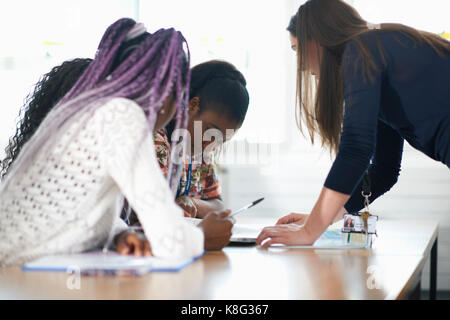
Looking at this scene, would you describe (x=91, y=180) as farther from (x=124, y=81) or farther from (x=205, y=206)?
(x=205, y=206)

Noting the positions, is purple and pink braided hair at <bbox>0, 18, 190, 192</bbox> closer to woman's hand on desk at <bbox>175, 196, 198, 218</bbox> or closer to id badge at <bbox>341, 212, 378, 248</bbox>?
id badge at <bbox>341, 212, 378, 248</bbox>

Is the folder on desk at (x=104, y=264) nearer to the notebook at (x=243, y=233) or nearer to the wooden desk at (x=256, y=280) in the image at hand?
the wooden desk at (x=256, y=280)

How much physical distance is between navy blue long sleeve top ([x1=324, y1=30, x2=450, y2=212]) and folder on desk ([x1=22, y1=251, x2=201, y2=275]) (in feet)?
1.44

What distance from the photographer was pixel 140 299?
2.40 ft

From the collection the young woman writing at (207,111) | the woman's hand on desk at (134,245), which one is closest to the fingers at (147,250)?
the woman's hand on desk at (134,245)

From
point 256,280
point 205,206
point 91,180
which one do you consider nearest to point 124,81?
point 91,180

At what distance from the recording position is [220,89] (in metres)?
1.88

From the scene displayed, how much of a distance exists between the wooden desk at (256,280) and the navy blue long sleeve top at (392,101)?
181mm

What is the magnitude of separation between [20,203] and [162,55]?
1.17ft

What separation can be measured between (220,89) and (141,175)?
1.04 m

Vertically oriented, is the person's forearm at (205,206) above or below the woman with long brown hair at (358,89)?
below

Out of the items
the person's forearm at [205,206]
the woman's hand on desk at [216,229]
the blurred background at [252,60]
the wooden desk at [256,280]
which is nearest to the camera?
the wooden desk at [256,280]

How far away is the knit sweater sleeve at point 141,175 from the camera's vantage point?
875mm

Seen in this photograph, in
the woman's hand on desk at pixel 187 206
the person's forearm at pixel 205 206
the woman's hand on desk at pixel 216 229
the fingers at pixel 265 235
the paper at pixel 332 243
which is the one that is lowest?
the person's forearm at pixel 205 206
